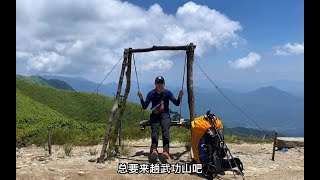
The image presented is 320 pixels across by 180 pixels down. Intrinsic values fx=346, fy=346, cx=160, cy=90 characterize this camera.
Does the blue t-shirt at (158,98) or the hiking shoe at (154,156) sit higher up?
the blue t-shirt at (158,98)

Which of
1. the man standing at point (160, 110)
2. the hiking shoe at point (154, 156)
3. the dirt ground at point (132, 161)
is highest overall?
the man standing at point (160, 110)

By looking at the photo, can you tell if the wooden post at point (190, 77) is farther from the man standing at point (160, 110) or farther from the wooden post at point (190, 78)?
the man standing at point (160, 110)

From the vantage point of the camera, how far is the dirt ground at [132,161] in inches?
376

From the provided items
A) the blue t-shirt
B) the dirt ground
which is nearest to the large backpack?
the dirt ground

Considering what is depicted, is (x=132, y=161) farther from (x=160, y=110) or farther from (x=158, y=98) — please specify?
(x=158, y=98)

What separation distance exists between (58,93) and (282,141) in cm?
10440

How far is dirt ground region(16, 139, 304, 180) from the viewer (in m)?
9.54

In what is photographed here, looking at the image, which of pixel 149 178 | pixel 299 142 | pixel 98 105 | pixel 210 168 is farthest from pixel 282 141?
pixel 98 105

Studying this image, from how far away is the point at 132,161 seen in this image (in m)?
11.4

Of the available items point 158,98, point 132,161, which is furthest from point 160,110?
point 132,161

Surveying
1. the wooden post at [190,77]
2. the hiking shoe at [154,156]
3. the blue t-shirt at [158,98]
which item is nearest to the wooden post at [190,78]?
the wooden post at [190,77]

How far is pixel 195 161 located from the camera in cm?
1066

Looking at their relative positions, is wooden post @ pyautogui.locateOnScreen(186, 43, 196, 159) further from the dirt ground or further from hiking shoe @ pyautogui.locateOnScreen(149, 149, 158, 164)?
hiking shoe @ pyautogui.locateOnScreen(149, 149, 158, 164)
